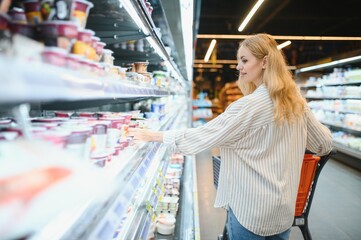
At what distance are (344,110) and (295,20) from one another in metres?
5.76

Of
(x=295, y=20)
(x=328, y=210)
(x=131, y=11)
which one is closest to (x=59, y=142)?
(x=131, y=11)

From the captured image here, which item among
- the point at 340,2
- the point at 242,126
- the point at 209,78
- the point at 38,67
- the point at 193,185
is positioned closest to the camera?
the point at 38,67

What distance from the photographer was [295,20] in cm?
1188

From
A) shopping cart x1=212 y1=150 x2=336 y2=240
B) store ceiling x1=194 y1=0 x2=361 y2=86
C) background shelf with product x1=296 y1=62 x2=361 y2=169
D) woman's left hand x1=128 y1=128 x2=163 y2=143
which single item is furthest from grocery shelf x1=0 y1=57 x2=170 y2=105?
store ceiling x1=194 y1=0 x2=361 y2=86

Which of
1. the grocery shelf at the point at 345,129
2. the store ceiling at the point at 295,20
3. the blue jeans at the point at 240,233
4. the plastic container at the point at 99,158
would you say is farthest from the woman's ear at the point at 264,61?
the store ceiling at the point at 295,20

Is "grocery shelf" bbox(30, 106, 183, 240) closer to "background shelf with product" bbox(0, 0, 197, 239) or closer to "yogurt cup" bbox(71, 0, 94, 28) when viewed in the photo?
"background shelf with product" bbox(0, 0, 197, 239)

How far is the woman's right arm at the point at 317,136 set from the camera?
67.6 inches

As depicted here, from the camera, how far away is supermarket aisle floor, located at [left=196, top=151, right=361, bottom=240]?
10.5 feet

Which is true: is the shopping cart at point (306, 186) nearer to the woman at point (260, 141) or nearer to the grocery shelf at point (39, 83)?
the woman at point (260, 141)

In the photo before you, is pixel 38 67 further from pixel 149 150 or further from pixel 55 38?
pixel 149 150

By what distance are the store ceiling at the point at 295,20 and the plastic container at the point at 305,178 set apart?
796cm

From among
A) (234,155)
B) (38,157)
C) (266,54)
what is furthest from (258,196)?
(38,157)

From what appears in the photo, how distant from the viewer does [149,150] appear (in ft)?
5.58

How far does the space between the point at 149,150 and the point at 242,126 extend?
0.52 meters
